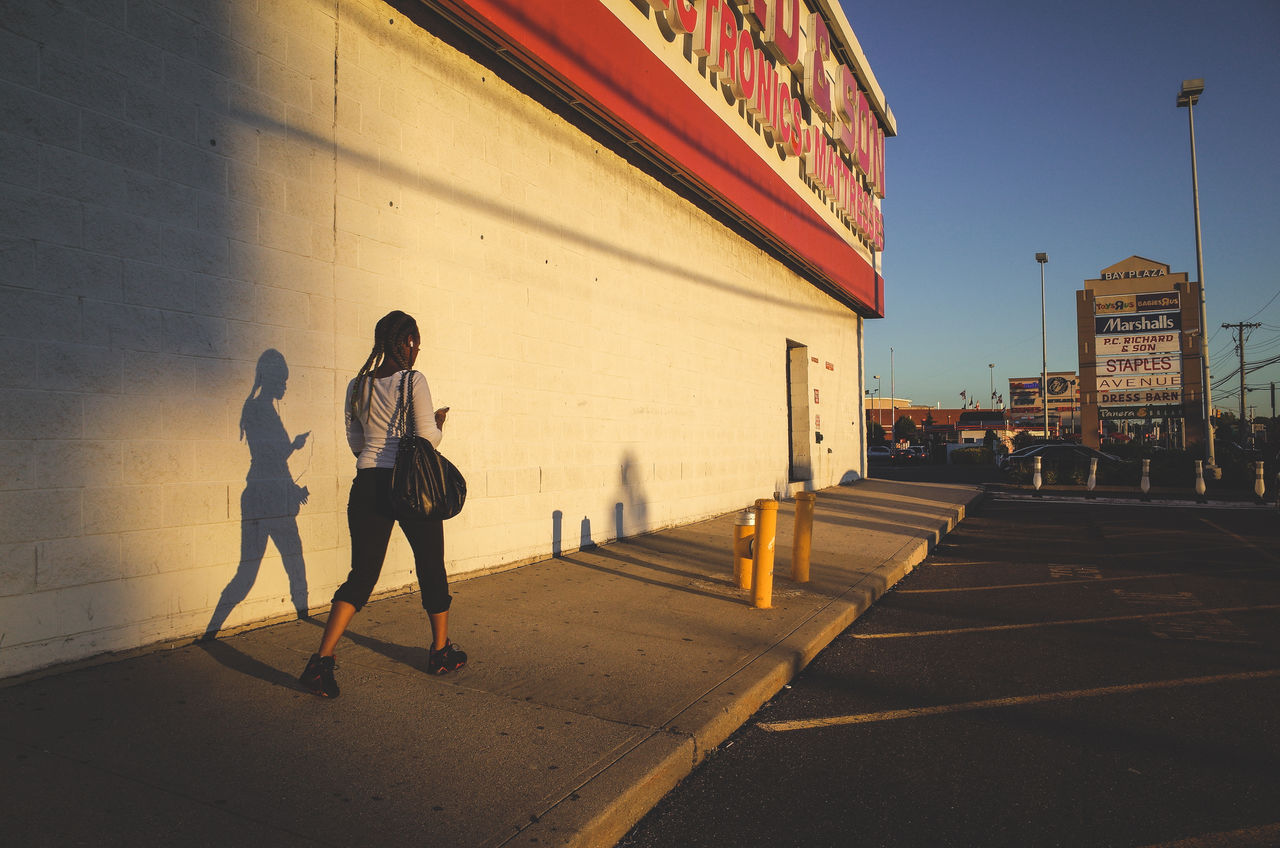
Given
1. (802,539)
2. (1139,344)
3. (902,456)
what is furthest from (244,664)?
(902,456)

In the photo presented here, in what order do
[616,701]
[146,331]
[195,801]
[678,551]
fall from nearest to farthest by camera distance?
[195,801] < [616,701] < [146,331] < [678,551]

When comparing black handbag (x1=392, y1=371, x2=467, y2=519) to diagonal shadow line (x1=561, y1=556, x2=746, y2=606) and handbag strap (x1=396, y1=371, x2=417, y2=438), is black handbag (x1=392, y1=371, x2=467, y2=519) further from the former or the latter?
diagonal shadow line (x1=561, y1=556, x2=746, y2=606)

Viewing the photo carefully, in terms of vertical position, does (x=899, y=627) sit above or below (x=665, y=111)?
below

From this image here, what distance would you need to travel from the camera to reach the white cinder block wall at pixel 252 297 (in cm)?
391

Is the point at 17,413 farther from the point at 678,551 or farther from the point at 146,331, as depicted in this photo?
the point at 678,551

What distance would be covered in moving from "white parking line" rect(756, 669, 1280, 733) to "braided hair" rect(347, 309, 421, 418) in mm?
2601

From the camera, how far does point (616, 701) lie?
3.79 m

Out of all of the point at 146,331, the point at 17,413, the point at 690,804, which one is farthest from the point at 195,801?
the point at 146,331

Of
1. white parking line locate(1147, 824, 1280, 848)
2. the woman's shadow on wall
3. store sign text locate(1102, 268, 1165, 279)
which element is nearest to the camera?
white parking line locate(1147, 824, 1280, 848)

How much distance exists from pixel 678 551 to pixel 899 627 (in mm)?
2919

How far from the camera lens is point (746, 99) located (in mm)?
11797

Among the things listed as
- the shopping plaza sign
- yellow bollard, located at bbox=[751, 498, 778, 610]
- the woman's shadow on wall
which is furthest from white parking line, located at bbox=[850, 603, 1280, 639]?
the shopping plaza sign

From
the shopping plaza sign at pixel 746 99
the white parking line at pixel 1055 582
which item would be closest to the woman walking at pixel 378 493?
the shopping plaza sign at pixel 746 99

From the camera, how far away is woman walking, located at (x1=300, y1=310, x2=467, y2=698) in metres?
3.72
